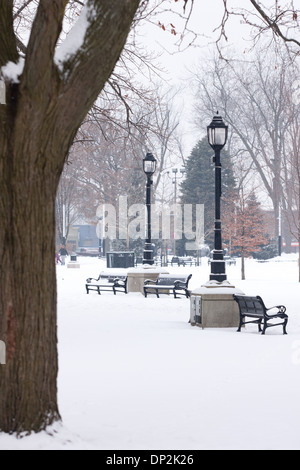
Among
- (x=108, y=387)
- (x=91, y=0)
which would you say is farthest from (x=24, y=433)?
(x=91, y=0)

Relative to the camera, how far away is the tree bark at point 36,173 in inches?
231

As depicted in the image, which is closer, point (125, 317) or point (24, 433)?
point (24, 433)

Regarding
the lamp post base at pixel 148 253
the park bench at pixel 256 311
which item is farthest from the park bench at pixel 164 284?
the park bench at pixel 256 311

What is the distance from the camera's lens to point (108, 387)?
8648 millimetres

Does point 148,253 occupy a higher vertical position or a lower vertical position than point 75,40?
lower

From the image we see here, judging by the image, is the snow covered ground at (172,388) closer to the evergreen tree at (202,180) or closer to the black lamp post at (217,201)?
the black lamp post at (217,201)

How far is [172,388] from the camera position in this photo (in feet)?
28.5

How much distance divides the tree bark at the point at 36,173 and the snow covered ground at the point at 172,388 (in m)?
0.48

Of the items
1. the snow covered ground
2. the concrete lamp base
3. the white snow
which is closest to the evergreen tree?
the concrete lamp base

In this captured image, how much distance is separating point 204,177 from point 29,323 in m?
56.9

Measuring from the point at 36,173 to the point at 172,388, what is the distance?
12.2 ft

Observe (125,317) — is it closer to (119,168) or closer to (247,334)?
(247,334)

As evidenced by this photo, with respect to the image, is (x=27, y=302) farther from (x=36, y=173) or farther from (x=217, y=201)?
(x=217, y=201)

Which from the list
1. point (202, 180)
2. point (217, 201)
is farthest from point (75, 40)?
point (202, 180)
